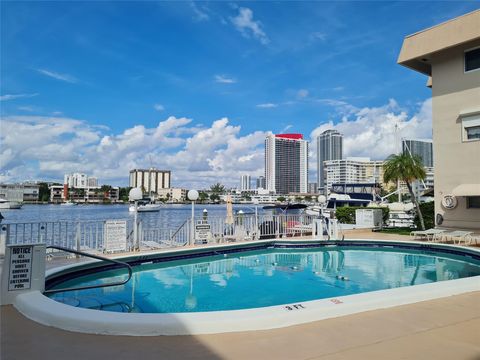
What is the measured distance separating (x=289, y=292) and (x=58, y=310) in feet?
15.9

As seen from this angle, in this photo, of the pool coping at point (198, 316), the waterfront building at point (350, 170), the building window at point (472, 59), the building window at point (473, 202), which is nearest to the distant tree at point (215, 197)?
the waterfront building at point (350, 170)

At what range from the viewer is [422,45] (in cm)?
1597

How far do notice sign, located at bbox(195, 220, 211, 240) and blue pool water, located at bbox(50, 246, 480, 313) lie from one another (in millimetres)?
1283

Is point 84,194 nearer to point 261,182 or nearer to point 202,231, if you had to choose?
point 261,182

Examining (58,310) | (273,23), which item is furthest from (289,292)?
(273,23)

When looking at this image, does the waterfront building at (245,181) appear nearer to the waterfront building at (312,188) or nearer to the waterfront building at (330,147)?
the waterfront building at (330,147)

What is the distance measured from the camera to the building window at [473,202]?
1455 centimetres

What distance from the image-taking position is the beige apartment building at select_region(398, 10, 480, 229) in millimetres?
14445

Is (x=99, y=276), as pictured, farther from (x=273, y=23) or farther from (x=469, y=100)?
(x=469, y=100)

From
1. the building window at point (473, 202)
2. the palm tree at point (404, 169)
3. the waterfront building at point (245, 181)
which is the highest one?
the waterfront building at point (245, 181)

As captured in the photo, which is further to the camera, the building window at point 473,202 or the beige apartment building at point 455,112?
the building window at point 473,202

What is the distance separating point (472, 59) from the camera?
48.8 ft

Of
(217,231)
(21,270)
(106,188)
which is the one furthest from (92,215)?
(106,188)

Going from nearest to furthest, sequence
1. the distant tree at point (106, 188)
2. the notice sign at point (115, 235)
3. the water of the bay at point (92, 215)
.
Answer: the notice sign at point (115, 235) < the water of the bay at point (92, 215) < the distant tree at point (106, 188)
